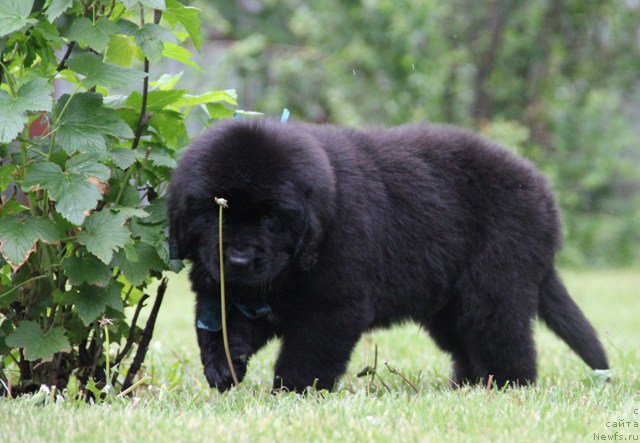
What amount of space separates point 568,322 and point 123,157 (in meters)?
2.34

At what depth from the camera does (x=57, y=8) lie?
121 inches

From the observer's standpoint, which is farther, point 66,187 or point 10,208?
point 10,208

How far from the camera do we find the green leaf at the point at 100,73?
126 inches

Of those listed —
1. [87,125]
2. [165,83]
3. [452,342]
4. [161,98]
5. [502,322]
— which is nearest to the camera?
[87,125]

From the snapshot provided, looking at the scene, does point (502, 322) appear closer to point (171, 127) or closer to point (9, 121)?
point (171, 127)

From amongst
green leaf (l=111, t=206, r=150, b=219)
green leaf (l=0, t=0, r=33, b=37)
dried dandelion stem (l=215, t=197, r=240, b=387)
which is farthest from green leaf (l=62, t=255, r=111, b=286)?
green leaf (l=0, t=0, r=33, b=37)

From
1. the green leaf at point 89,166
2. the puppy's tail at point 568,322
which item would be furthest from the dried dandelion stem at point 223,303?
the puppy's tail at point 568,322

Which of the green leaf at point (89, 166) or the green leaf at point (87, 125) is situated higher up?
the green leaf at point (87, 125)

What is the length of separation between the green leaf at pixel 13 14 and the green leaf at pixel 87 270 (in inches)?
34.5

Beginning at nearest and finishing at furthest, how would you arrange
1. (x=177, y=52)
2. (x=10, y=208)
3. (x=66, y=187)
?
(x=66, y=187), (x=10, y=208), (x=177, y=52)

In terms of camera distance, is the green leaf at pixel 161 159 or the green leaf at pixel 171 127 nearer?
the green leaf at pixel 161 159

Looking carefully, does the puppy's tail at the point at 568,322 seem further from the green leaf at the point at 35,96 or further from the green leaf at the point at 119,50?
the green leaf at the point at 35,96

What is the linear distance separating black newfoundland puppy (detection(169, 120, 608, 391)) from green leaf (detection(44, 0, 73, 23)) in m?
0.76

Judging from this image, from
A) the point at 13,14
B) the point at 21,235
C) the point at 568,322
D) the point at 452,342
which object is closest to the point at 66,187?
the point at 21,235
